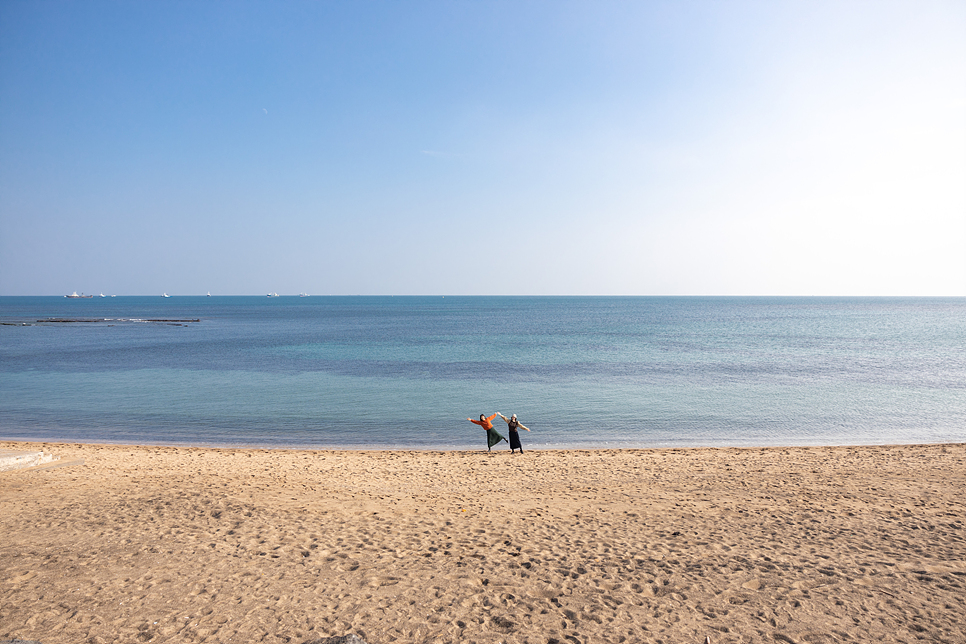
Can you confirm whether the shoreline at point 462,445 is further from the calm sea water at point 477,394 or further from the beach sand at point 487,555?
the beach sand at point 487,555

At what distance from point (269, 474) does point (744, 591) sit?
11347mm

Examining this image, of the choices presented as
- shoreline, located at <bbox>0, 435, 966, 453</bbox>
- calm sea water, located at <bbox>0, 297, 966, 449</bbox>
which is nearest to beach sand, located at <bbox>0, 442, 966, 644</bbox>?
shoreline, located at <bbox>0, 435, 966, 453</bbox>

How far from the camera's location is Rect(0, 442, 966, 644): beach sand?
20.6ft

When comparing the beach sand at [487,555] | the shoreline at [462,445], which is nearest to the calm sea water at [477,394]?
the shoreline at [462,445]

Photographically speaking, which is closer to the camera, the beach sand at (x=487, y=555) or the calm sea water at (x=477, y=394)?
the beach sand at (x=487, y=555)

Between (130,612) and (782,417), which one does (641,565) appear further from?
(782,417)

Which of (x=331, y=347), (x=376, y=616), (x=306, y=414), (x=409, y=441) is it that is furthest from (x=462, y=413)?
(x=331, y=347)

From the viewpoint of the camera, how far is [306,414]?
2344cm

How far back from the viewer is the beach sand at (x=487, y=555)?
20.6 feet

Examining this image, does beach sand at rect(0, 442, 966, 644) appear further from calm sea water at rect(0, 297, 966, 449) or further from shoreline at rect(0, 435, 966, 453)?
calm sea water at rect(0, 297, 966, 449)

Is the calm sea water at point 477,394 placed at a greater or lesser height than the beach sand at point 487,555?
lesser

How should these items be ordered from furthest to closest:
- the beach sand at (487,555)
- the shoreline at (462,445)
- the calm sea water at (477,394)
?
the calm sea water at (477,394)
the shoreline at (462,445)
the beach sand at (487,555)

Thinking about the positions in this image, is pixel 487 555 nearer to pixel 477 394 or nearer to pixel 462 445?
pixel 462 445

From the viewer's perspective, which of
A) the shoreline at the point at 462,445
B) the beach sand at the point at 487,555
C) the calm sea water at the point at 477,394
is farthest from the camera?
the calm sea water at the point at 477,394
